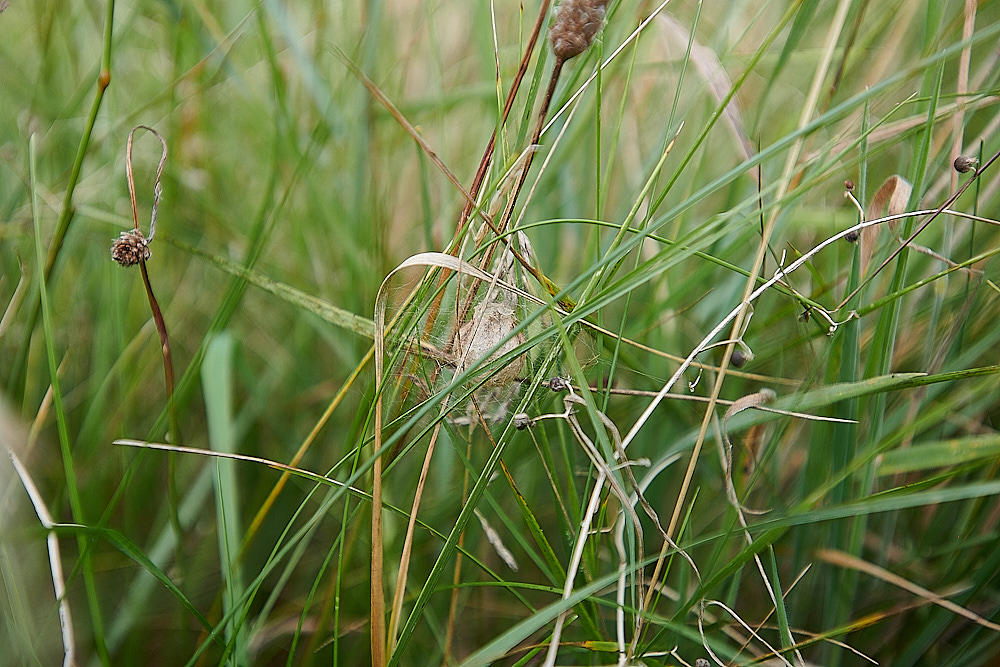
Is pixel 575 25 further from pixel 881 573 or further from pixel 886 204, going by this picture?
pixel 881 573

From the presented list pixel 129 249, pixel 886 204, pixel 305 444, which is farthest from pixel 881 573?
pixel 129 249

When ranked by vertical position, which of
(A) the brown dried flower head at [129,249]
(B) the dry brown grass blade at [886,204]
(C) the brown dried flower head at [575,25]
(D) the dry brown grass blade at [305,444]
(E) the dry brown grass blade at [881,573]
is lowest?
(E) the dry brown grass blade at [881,573]

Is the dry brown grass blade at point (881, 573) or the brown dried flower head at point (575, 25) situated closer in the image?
the brown dried flower head at point (575, 25)

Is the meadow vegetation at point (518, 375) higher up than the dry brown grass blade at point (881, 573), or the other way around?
the meadow vegetation at point (518, 375)

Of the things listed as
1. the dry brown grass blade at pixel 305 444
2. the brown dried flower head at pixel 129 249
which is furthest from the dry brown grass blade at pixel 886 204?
the brown dried flower head at pixel 129 249

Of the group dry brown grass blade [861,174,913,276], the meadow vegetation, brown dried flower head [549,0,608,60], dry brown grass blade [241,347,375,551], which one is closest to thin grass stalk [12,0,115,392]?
the meadow vegetation

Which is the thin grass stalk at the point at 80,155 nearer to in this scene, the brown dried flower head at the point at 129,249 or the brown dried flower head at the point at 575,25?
the brown dried flower head at the point at 129,249

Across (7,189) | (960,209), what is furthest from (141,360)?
(960,209)
